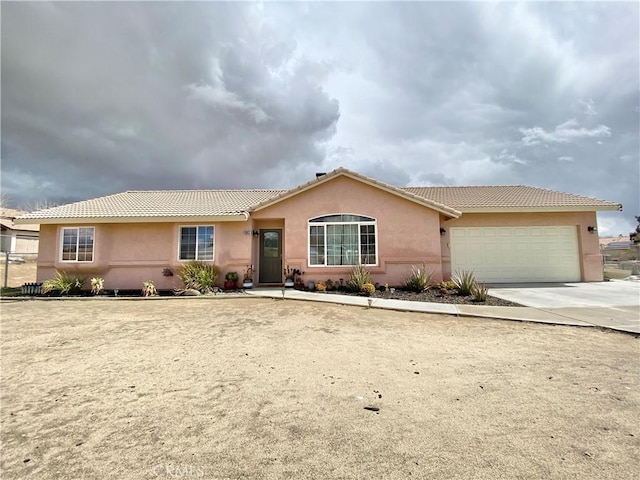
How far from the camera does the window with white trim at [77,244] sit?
13.7 metres

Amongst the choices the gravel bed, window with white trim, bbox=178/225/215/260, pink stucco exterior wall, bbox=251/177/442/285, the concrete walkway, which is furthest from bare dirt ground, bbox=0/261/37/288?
the gravel bed

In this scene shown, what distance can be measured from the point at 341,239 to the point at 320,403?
9.91 m

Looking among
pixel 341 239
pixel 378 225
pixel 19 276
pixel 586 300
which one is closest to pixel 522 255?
pixel 586 300

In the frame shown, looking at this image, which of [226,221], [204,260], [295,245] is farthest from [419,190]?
[204,260]

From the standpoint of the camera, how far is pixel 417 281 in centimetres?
1226

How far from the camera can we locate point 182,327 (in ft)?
24.5

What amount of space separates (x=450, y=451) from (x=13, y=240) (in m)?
39.4

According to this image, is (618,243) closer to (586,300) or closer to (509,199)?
(509,199)

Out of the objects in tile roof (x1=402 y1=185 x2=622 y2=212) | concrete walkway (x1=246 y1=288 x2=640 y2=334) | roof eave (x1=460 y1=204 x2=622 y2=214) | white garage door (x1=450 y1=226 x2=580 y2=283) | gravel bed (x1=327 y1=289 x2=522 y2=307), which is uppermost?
tile roof (x1=402 y1=185 x2=622 y2=212)

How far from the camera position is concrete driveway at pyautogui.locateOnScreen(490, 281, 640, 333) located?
7773mm

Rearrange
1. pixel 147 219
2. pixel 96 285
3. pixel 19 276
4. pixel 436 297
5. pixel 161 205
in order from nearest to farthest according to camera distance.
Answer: pixel 436 297
pixel 96 285
pixel 147 219
pixel 161 205
pixel 19 276

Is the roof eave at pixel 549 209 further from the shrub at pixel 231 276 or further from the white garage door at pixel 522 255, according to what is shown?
the shrub at pixel 231 276

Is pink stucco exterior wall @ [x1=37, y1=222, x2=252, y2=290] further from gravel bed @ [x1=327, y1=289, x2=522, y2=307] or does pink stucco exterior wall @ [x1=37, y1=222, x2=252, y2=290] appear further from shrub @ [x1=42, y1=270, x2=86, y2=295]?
gravel bed @ [x1=327, y1=289, x2=522, y2=307]

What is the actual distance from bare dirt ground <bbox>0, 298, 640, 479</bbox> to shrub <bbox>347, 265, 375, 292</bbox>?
510 centimetres
